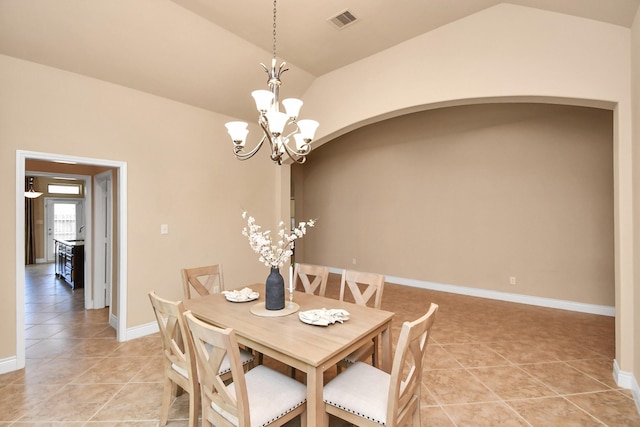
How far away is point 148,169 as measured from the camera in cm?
363

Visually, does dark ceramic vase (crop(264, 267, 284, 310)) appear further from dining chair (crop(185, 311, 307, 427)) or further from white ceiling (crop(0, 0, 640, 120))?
white ceiling (crop(0, 0, 640, 120))

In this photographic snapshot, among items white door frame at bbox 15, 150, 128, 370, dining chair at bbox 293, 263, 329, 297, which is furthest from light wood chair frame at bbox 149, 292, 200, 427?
white door frame at bbox 15, 150, 128, 370

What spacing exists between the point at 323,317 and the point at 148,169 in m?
2.96

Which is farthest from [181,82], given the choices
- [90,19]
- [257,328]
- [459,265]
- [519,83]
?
[459,265]

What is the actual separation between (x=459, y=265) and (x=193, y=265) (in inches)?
177

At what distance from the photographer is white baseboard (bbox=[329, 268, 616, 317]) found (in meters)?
4.33

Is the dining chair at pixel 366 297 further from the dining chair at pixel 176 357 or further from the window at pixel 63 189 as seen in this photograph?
the window at pixel 63 189

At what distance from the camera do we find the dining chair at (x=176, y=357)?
1.73 metres

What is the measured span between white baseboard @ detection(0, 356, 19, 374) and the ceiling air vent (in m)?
4.45

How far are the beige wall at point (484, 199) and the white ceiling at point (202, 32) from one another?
2541mm

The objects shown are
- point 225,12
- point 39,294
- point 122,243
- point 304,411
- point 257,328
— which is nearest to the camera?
point 304,411

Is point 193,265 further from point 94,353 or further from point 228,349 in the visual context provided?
point 228,349

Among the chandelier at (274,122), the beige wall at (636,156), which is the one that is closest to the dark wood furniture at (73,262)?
the chandelier at (274,122)

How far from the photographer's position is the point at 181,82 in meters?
3.60
